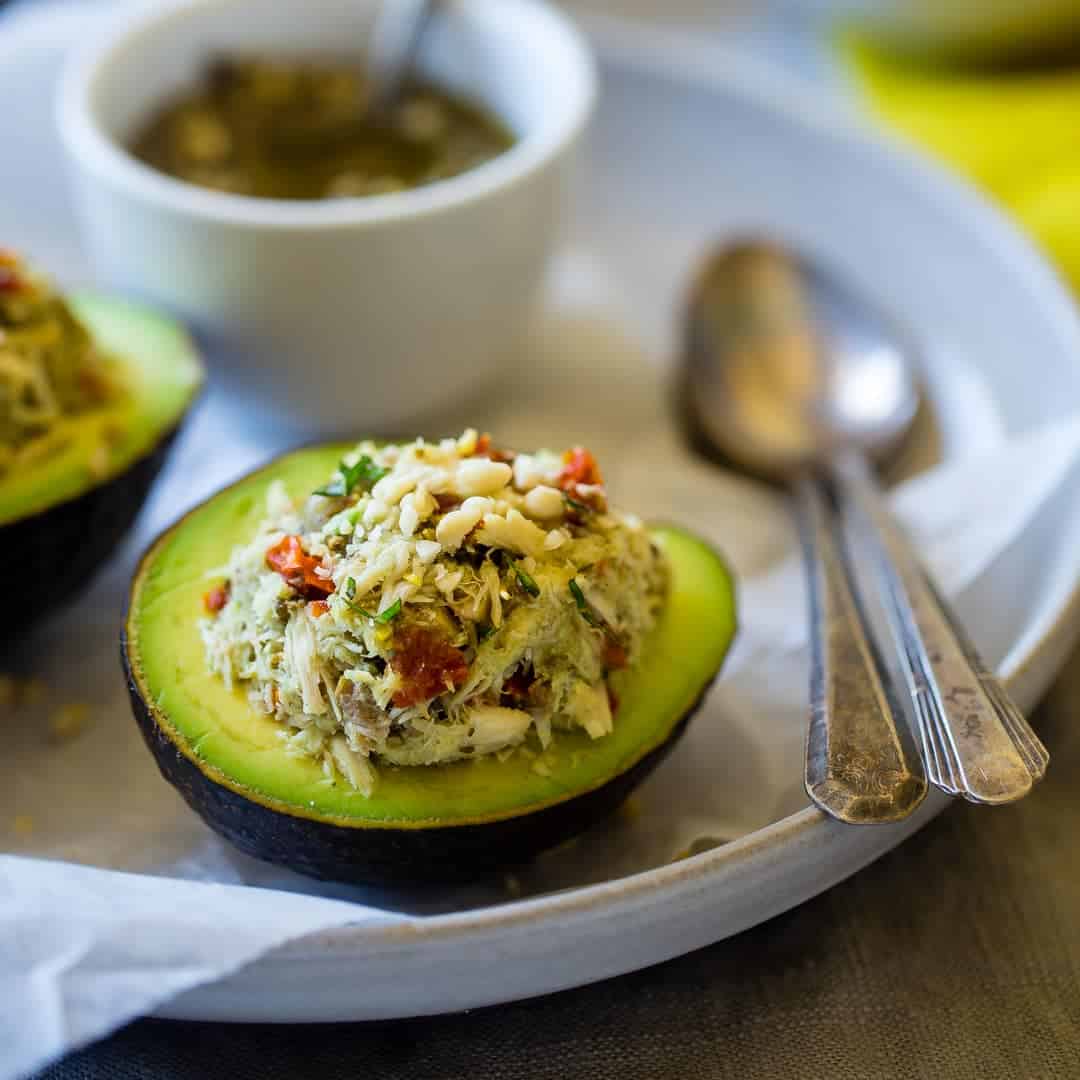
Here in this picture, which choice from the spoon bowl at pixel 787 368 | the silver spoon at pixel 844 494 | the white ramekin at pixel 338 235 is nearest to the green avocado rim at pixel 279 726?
the silver spoon at pixel 844 494

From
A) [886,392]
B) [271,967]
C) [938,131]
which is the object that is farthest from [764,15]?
[271,967]

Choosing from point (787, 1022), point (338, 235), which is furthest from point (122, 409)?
point (787, 1022)

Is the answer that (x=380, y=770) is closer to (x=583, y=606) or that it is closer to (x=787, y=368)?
(x=583, y=606)

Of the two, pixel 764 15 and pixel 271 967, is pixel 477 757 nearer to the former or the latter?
pixel 271 967

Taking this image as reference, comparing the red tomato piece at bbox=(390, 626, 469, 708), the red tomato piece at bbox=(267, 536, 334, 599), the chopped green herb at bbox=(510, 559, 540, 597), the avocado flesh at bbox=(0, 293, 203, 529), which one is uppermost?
the chopped green herb at bbox=(510, 559, 540, 597)

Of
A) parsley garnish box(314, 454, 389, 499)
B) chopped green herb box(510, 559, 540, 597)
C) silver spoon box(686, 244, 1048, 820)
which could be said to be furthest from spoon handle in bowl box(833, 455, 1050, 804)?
parsley garnish box(314, 454, 389, 499)

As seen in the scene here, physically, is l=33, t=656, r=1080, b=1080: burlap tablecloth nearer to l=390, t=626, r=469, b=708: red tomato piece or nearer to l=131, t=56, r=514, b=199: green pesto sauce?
l=390, t=626, r=469, b=708: red tomato piece
